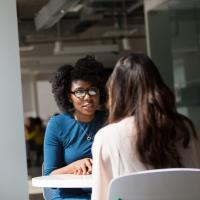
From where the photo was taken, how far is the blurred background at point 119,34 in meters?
7.09

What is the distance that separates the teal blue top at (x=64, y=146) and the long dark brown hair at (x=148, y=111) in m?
0.88

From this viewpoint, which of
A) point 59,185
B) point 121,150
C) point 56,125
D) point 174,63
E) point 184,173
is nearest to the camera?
point 184,173

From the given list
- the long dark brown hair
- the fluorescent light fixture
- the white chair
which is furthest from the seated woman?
the fluorescent light fixture

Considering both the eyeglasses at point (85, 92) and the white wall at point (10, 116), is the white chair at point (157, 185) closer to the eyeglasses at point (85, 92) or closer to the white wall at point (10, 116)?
the eyeglasses at point (85, 92)

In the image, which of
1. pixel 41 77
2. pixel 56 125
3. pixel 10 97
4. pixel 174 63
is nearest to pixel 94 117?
pixel 56 125

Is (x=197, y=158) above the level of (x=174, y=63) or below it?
below

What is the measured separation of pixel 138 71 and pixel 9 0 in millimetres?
1464

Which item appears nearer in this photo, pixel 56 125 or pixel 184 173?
pixel 184 173

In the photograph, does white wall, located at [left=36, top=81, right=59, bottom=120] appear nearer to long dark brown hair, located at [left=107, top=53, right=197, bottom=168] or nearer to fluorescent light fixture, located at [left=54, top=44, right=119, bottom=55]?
fluorescent light fixture, located at [left=54, top=44, right=119, bottom=55]

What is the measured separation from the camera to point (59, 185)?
2.55 meters

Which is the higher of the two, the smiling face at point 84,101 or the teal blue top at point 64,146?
the smiling face at point 84,101

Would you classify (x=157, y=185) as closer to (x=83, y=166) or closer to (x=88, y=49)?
(x=83, y=166)

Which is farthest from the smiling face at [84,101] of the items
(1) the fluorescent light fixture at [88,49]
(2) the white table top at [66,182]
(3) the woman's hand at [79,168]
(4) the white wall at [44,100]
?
(4) the white wall at [44,100]

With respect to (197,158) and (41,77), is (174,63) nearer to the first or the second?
(197,158)
